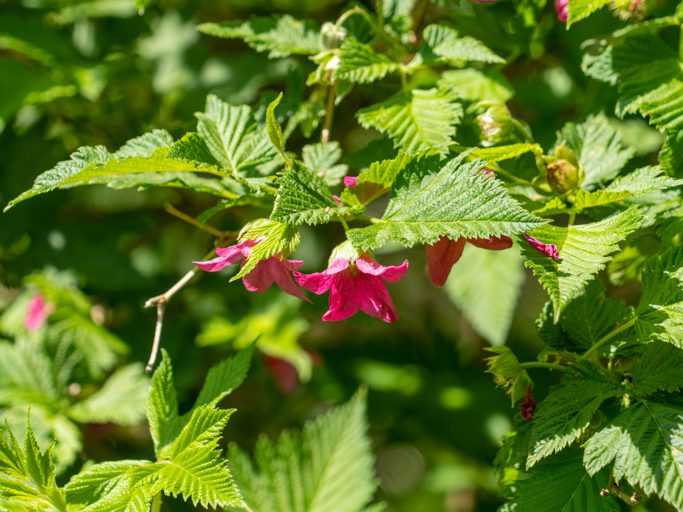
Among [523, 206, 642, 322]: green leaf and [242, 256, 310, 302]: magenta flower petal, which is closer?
[523, 206, 642, 322]: green leaf

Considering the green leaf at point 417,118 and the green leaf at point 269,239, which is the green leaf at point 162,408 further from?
the green leaf at point 417,118

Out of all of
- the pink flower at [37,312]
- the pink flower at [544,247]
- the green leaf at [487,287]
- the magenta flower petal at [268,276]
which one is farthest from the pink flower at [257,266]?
the pink flower at [37,312]

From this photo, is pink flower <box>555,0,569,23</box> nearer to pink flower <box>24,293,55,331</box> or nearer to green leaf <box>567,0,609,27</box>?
green leaf <box>567,0,609,27</box>

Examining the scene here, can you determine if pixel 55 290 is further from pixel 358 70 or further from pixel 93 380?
pixel 358 70

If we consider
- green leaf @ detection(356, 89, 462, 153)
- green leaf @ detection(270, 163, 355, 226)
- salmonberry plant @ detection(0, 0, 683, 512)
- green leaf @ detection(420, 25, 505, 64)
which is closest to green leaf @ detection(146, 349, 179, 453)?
salmonberry plant @ detection(0, 0, 683, 512)

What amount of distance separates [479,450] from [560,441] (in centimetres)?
89

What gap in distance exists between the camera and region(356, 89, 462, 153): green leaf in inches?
34.1

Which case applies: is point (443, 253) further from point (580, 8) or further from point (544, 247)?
point (580, 8)

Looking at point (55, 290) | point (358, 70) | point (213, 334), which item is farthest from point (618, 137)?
point (55, 290)

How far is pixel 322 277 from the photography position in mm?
788

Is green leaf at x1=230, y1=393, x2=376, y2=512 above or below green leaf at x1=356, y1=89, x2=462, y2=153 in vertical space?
below

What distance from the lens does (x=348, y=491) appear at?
110 cm

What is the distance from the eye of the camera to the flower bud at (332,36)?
3.18ft

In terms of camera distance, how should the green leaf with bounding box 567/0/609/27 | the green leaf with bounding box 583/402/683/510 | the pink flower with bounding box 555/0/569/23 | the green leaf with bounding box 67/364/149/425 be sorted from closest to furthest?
1. the green leaf with bounding box 583/402/683/510
2. the green leaf with bounding box 567/0/609/27
3. the pink flower with bounding box 555/0/569/23
4. the green leaf with bounding box 67/364/149/425
